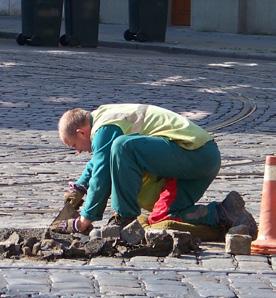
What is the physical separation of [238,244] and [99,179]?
3.10ft

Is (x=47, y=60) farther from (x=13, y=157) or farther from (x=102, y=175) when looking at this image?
(x=102, y=175)

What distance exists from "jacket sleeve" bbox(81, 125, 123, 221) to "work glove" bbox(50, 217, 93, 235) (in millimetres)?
155

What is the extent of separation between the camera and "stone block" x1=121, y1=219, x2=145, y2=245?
746 cm

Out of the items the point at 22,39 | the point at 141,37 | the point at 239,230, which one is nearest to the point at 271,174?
the point at 239,230

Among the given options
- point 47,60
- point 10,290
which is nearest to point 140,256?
point 10,290

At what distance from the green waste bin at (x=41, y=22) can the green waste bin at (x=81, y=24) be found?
262 mm

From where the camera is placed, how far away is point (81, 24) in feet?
→ 85.8

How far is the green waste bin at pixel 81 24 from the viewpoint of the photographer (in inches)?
1032

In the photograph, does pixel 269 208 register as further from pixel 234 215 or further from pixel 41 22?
pixel 41 22

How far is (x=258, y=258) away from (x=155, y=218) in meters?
0.87

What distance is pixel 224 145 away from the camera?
41.2 feet

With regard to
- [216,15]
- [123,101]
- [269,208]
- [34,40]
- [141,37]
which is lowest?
[216,15]

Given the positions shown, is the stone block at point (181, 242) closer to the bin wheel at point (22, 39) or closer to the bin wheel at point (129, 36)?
the bin wheel at point (22, 39)

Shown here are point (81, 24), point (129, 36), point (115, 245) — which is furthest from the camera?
point (129, 36)
